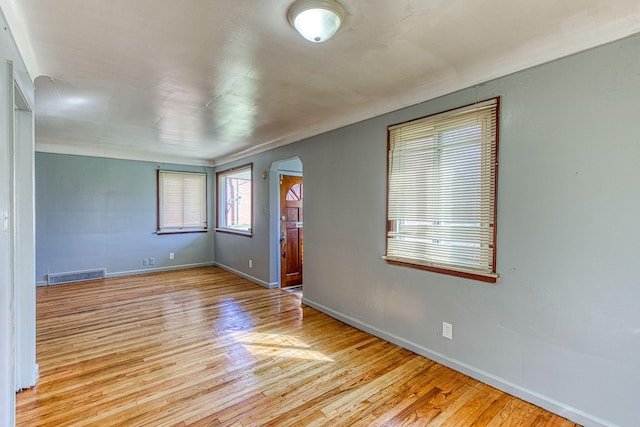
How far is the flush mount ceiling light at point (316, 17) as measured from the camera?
153 centimetres

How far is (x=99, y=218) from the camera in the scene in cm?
550

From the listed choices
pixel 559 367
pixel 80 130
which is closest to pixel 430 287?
pixel 559 367

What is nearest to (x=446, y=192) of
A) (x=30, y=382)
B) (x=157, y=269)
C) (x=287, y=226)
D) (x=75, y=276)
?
(x=287, y=226)

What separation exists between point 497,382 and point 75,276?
6278 mm

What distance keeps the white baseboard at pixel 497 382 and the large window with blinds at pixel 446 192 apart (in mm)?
715

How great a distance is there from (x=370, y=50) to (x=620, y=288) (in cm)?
205

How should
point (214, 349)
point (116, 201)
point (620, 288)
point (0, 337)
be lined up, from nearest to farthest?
point (0, 337)
point (620, 288)
point (214, 349)
point (116, 201)

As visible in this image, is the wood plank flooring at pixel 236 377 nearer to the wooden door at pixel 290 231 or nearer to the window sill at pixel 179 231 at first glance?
the wooden door at pixel 290 231

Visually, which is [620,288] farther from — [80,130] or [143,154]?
[143,154]

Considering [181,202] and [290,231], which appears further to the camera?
[181,202]

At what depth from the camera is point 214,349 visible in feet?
9.35

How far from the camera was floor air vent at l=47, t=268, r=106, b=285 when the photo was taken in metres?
5.09

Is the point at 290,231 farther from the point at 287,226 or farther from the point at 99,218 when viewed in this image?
the point at 99,218

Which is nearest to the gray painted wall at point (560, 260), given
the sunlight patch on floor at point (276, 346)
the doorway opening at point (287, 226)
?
the sunlight patch on floor at point (276, 346)
